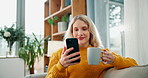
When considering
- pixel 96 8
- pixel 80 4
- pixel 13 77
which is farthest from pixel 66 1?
pixel 13 77

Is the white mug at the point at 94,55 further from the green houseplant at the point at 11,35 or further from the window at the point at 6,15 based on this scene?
the window at the point at 6,15

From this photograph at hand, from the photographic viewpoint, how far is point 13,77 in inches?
118

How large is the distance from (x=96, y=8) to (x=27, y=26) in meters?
2.41

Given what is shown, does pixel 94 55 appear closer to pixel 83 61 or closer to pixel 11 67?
pixel 83 61

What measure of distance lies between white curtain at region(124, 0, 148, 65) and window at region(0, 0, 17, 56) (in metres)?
2.95

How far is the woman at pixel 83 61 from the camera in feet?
2.90

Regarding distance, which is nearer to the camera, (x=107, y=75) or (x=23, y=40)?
(x=107, y=75)

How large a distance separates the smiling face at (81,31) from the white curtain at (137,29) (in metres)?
0.55

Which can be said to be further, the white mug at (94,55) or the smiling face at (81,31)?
the smiling face at (81,31)

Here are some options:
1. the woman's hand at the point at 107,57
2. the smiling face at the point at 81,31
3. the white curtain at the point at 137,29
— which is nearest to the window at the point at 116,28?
the white curtain at the point at 137,29

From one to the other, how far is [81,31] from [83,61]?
0.22 meters

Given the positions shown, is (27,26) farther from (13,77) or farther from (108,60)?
(108,60)

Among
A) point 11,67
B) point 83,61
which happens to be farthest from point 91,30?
point 11,67

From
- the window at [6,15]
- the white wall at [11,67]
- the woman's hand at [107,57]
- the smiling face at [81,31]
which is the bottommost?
the white wall at [11,67]
